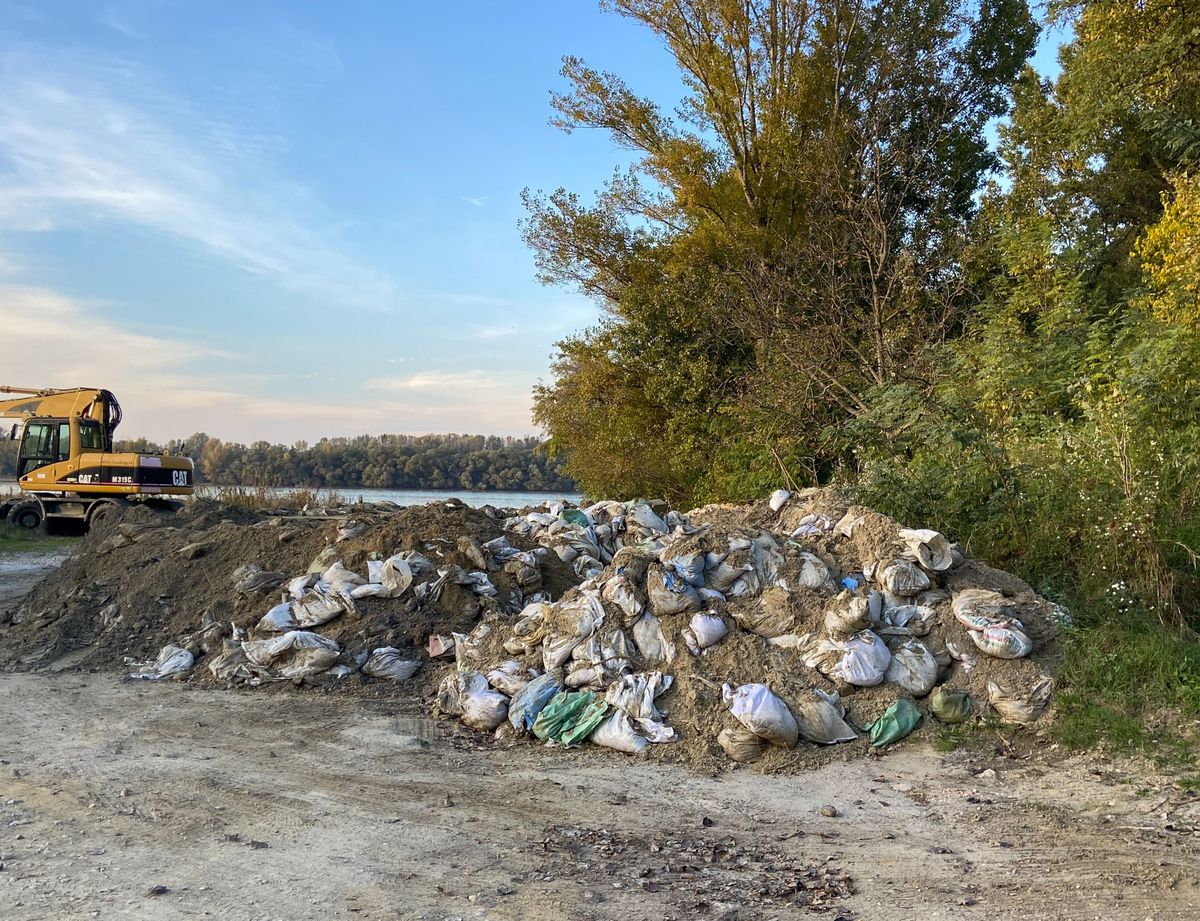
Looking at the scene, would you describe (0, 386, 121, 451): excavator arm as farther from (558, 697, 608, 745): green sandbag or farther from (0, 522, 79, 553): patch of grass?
(558, 697, 608, 745): green sandbag

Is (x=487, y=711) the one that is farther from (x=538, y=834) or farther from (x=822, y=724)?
(x=822, y=724)

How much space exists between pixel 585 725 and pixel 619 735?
0.80ft

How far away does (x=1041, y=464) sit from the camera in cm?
764

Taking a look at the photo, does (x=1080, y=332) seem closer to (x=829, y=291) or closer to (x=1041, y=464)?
(x=829, y=291)

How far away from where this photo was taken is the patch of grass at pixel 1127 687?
4.92 m

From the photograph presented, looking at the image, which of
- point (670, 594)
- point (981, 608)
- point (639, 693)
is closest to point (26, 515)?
point (670, 594)

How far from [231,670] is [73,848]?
335 cm

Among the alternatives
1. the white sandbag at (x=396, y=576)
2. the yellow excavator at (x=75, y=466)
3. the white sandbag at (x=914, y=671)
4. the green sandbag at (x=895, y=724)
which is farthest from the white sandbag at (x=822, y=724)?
the yellow excavator at (x=75, y=466)

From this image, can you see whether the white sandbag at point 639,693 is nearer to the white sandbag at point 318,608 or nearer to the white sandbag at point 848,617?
the white sandbag at point 848,617

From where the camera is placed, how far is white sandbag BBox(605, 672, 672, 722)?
5465 millimetres

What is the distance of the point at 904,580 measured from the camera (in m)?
6.01

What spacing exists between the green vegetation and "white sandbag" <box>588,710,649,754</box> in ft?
7.78

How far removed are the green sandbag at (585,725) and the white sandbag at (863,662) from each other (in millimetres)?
1443

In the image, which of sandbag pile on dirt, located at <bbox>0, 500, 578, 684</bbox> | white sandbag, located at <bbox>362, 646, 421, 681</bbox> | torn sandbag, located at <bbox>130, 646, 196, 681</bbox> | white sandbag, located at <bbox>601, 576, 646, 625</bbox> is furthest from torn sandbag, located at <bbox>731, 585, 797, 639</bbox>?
torn sandbag, located at <bbox>130, 646, 196, 681</bbox>
